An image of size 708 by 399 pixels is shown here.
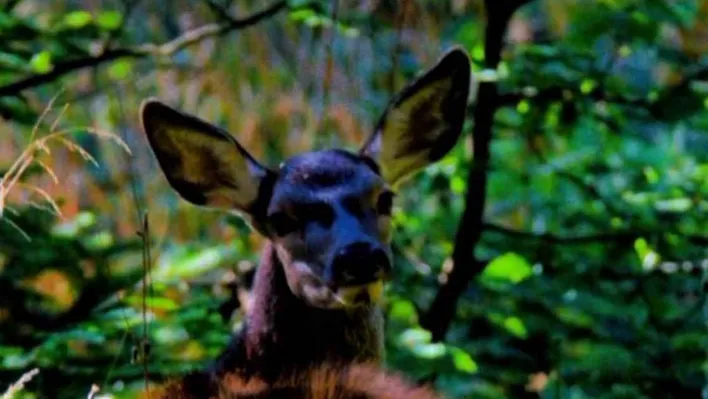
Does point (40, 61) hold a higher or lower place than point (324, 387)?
higher

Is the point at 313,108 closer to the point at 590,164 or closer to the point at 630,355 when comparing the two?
the point at 590,164

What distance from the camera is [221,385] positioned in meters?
3.56

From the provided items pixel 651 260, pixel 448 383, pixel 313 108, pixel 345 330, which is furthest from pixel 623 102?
pixel 313 108

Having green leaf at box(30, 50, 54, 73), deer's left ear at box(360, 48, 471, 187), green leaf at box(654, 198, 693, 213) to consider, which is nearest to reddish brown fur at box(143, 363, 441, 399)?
deer's left ear at box(360, 48, 471, 187)

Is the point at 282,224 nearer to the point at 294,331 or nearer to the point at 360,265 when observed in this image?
the point at 294,331

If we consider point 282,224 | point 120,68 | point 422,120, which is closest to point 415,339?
point 422,120

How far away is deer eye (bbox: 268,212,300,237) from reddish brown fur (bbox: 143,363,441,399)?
0.73m

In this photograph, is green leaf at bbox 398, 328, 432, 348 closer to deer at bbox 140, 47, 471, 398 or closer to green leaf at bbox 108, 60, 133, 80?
deer at bbox 140, 47, 471, 398

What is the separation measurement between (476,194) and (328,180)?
1.62 m

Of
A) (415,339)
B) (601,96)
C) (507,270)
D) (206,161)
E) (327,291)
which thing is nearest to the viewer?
(327,291)

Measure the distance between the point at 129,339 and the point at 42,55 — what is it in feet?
3.28

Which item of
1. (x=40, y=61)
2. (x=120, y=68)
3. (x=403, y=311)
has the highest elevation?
(x=40, y=61)

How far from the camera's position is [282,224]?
4.53m

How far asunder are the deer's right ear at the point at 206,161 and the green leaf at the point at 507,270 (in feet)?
4.17
